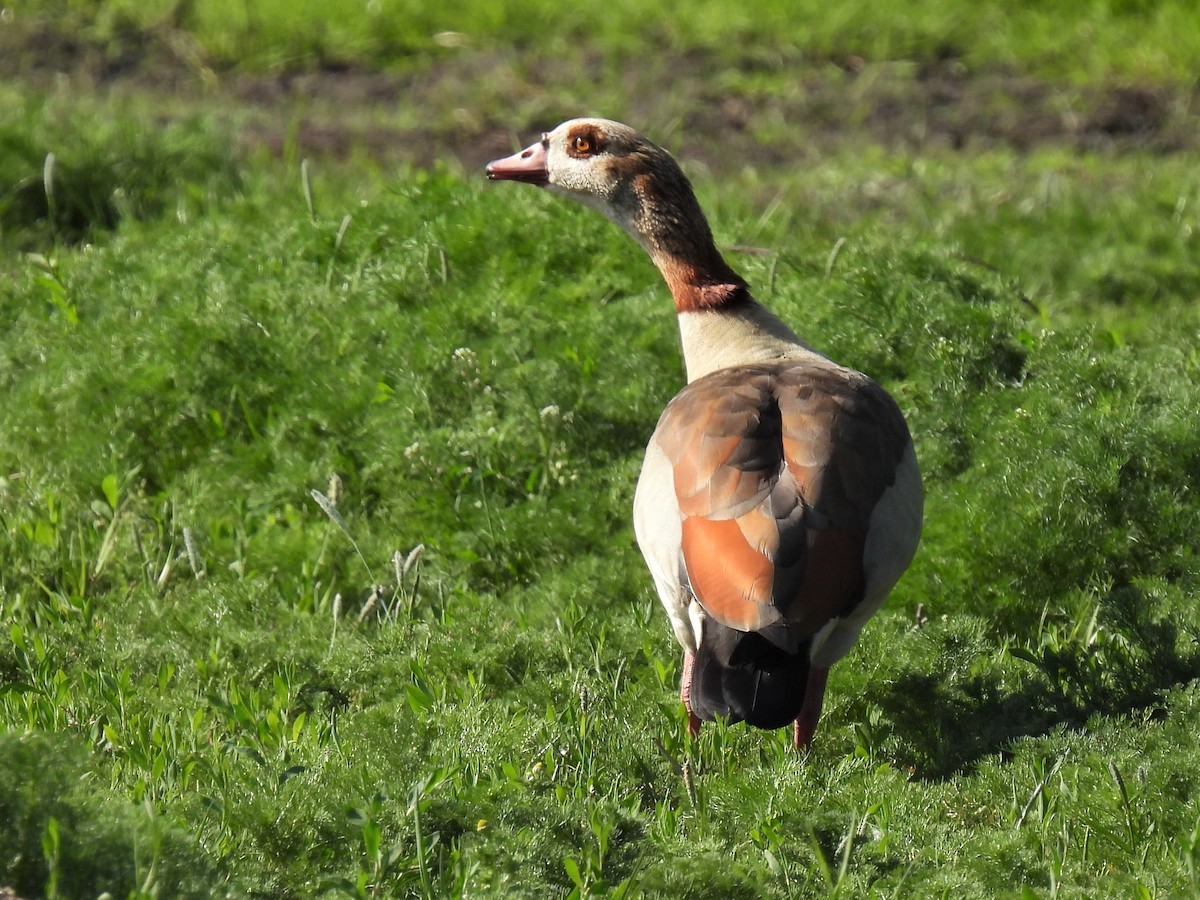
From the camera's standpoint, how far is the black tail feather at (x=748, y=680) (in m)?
3.71

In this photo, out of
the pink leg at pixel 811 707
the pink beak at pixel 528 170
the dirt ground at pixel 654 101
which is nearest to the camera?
the pink leg at pixel 811 707

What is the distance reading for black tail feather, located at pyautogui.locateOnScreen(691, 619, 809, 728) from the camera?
3714 mm

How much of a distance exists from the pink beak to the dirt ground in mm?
3397

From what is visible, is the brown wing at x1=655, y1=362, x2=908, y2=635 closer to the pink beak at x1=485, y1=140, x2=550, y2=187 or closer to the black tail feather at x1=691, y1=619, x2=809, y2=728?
the black tail feather at x1=691, y1=619, x2=809, y2=728

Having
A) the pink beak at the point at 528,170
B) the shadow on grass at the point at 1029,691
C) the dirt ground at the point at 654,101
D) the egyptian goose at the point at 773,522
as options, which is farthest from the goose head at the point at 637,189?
the dirt ground at the point at 654,101

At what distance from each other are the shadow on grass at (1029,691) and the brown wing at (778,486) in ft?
1.91

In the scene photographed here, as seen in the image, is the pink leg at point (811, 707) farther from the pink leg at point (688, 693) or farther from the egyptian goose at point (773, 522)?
the pink leg at point (688, 693)

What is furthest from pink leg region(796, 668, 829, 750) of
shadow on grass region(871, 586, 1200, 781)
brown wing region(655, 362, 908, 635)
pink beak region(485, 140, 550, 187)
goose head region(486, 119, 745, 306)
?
pink beak region(485, 140, 550, 187)

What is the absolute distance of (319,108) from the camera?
9797 millimetres

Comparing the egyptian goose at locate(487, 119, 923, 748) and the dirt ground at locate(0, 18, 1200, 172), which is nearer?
the egyptian goose at locate(487, 119, 923, 748)

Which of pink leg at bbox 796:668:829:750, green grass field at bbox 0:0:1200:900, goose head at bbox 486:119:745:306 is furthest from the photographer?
goose head at bbox 486:119:745:306

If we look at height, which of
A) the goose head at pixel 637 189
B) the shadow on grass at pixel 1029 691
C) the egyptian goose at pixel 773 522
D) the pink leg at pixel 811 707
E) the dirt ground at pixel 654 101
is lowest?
the shadow on grass at pixel 1029 691

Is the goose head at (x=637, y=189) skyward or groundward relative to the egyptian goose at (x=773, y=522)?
skyward

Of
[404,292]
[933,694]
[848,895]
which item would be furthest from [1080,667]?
[404,292]
